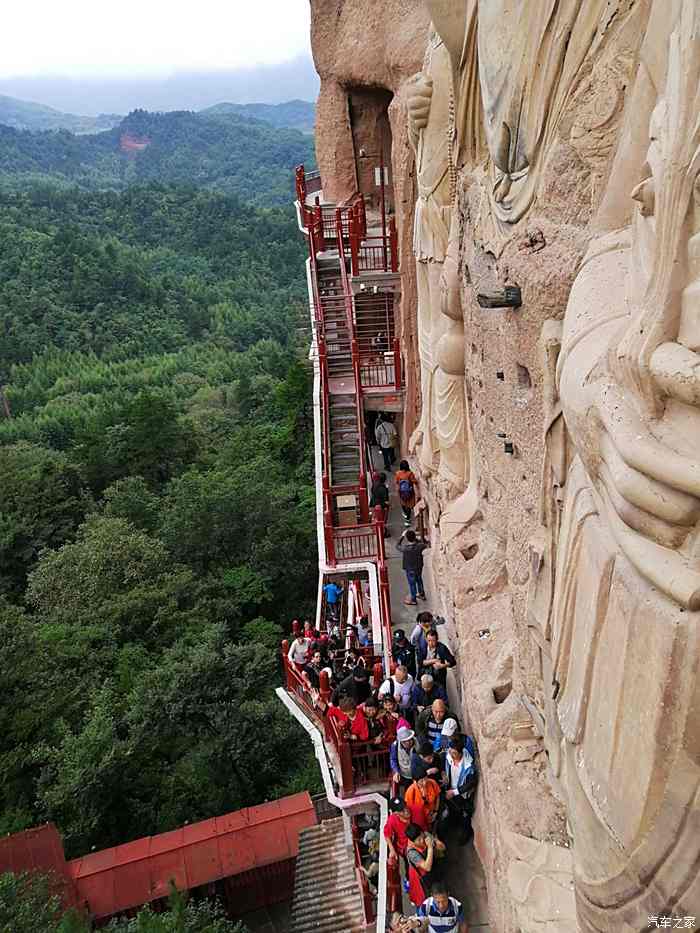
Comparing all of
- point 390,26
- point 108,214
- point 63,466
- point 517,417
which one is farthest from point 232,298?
point 517,417

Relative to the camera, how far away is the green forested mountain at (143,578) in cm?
1270

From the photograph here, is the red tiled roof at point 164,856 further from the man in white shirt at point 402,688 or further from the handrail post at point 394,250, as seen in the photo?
the handrail post at point 394,250

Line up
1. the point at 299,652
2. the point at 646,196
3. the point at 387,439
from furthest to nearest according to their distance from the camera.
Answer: the point at 387,439, the point at 299,652, the point at 646,196

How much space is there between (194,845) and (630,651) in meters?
10.2

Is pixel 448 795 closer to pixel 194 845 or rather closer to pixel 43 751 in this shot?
pixel 194 845

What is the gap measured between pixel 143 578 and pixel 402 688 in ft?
38.3

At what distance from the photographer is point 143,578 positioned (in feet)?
54.1

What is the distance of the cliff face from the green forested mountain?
797 centimetres

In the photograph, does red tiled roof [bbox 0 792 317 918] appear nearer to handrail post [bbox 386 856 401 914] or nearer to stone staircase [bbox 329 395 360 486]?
stone staircase [bbox 329 395 360 486]

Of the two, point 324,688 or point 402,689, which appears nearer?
point 402,689

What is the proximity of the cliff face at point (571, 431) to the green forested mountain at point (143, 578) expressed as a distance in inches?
314

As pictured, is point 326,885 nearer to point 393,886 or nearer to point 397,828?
point 393,886

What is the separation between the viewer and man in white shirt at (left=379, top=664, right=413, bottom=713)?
19.4ft

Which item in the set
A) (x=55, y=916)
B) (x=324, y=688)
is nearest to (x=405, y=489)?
(x=324, y=688)
